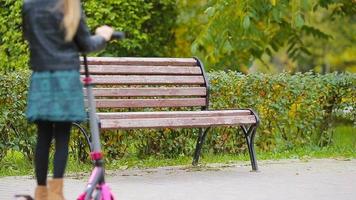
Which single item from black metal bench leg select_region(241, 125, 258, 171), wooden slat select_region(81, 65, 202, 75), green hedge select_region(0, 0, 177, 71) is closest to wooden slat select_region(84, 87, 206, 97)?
wooden slat select_region(81, 65, 202, 75)

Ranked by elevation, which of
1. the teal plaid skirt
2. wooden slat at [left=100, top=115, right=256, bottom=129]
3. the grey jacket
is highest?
the grey jacket

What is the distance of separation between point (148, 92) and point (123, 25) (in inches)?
187

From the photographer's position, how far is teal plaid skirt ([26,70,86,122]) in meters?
5.40

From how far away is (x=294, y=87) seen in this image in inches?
436

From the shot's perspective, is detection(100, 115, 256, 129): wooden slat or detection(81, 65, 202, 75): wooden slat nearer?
detection(100, 115, 256, 129): wooden slat

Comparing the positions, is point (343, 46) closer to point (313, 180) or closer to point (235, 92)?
point (235, 92)

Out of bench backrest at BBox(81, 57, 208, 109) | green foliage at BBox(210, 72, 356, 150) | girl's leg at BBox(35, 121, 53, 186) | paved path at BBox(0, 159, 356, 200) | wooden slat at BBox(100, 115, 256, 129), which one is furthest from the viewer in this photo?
green foliage at BBox(210, 72, 356, 150)

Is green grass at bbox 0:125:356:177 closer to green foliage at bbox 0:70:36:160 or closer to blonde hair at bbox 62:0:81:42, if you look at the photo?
green foliage at bbox 0:70:36:160

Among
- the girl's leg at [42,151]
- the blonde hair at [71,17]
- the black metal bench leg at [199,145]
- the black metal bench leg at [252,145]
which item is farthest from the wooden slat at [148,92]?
the blonde hair at [71,17]

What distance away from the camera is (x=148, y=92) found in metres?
9.33

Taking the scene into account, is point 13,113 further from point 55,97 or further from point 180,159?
point 55,97

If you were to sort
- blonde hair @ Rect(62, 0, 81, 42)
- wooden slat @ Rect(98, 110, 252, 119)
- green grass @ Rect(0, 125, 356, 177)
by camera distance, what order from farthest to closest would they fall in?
green grass @ Rect(0, 125, 356, 177)
wooden slat @ Rect(98, 110, 252, 119)
blonde hair @ Rect(62, 0, 81, 42)

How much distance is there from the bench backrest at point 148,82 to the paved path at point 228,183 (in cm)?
71

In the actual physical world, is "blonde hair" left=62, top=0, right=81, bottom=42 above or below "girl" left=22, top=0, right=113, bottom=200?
above
